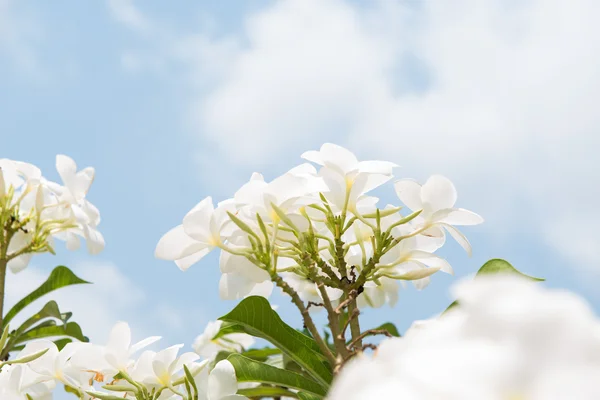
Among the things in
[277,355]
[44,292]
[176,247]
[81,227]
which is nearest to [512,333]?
[176,247]

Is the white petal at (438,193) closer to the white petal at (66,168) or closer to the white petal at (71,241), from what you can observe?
the white petal at (66,168)

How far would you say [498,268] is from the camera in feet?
4.51

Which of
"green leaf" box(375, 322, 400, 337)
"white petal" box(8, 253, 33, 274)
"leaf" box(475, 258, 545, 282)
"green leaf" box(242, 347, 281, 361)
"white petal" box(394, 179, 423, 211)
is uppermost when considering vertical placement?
"white petal" box(8, 253, 33, 274)

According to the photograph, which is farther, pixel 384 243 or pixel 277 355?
pixel 277 355

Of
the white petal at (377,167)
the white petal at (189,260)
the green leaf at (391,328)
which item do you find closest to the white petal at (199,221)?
the white petal at (189,260)

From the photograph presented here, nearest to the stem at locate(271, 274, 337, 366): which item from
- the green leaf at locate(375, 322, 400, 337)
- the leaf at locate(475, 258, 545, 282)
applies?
the leaf at locate(475, 258, 545, 282)

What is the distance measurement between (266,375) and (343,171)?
50cm

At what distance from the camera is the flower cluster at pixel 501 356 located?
0.54 meters

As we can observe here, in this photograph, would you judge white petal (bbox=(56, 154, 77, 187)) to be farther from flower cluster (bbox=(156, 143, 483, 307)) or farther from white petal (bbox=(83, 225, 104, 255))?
flower cluster (bbox=(156, 143, 483, 307))

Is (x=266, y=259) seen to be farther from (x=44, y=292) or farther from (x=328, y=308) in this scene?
(x=44, y=292)

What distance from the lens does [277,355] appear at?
9.53 ft

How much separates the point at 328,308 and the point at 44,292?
7.59 feet

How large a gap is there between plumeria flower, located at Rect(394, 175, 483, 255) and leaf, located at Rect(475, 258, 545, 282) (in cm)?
14

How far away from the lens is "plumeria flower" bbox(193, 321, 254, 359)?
3543mm
